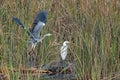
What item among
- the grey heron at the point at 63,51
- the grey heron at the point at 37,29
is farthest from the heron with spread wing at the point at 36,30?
the grey heron at the point at 63,51

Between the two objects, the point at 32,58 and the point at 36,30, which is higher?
the point at 36,30

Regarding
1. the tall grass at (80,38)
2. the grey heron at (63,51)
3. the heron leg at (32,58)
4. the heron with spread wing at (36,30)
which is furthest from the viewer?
the heron with spread wing at (36,30)

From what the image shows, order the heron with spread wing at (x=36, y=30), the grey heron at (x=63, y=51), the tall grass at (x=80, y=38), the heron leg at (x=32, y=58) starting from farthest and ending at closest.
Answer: the heron with spread wing at (x=36, y=30) → the grey heron at (x=63, y=51) → the heron leg at (x=32, y=58) → the tall grass at (x=80, y=38)

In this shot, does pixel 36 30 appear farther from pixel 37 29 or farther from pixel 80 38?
pixel 80 38

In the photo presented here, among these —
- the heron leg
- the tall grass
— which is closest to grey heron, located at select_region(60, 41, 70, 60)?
the tall grass

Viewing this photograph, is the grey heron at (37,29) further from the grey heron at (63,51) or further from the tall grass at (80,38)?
the grey heron at (63,51)

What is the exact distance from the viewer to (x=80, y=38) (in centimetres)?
520

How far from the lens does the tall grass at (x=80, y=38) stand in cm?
512

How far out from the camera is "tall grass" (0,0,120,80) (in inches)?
201

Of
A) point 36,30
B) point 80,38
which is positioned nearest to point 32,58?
point 36,30

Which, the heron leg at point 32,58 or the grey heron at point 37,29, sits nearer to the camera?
the heron leg at point 32,58

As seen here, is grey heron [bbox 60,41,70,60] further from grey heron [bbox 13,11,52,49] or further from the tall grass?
grey heron [bbox 13,11,52,49]

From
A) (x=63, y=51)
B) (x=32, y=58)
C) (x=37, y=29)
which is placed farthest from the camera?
(x=37, y=29)

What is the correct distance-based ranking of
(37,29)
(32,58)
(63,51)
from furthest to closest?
(37,29) < (32,58) < (63,51)
